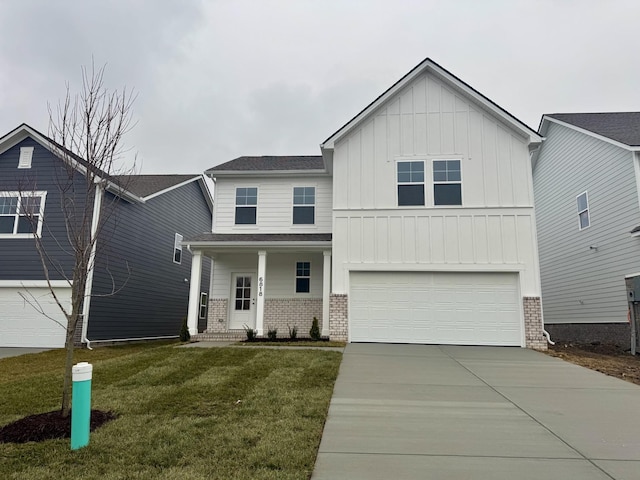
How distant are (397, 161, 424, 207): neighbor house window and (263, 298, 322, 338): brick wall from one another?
14.3 feet

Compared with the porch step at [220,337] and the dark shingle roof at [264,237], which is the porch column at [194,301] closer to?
the porch step at [220,337]

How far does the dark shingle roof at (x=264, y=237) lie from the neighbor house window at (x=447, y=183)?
3593 mm

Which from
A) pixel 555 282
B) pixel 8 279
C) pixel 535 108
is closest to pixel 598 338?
pixel 555 282

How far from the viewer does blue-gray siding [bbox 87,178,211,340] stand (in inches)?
570

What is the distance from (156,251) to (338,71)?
12054 mm

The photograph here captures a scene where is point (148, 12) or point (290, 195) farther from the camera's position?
point (290, 195)

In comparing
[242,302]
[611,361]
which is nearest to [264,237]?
[242,302]

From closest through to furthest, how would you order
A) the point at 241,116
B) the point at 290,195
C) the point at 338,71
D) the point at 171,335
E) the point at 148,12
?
1. the point at 148,12
2. the point at 290,195
3. the point at 171,335
4. the point at 338,71
5. the point at 241,116

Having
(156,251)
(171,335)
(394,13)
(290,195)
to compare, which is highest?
(394,13)

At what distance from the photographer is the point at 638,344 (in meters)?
11.4

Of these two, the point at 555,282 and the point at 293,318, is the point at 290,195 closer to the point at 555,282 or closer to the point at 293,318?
the point at 293,318

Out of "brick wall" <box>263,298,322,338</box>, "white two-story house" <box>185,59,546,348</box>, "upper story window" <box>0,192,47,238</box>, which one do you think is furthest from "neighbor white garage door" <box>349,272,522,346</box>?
"upper story window" <box>0,192,47,238</box>

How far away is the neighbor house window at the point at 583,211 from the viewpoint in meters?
14.8

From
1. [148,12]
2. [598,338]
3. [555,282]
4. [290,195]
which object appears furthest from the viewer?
[555,282]
